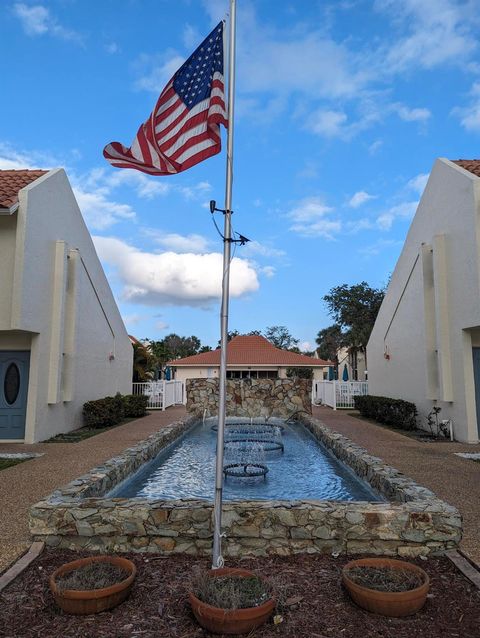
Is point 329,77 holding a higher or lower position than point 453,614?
higher

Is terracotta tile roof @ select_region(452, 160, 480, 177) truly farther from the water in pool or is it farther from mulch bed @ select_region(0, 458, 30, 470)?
mulch bed @ select_region(0, 458, 30, 470)

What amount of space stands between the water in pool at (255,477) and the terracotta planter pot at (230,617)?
292 cm

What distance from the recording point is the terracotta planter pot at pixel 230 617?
10.6 feet

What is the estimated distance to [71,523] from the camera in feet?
16.0

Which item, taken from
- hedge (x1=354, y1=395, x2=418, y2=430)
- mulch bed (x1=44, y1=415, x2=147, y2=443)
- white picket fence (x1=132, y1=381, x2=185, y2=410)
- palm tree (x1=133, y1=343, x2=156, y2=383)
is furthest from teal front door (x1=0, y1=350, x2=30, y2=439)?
palm tree (x1=133, y1=343, x2=156, y2=383)

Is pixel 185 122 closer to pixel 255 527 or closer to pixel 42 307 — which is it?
pixel 255 527

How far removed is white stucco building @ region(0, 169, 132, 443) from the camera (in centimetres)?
1112

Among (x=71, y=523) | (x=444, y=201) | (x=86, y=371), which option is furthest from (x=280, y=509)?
(x=86, y=371)

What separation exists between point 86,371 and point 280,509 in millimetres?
12189

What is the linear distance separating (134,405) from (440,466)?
1329cm

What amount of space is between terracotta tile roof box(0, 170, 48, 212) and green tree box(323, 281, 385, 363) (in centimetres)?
3359

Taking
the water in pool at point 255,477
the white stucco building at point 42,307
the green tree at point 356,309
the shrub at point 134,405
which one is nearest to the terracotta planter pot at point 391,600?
the water in pool at point 255,477

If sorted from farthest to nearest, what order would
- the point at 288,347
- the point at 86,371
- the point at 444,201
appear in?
the point at 288,347, the point at 86,371, the point at 444,201

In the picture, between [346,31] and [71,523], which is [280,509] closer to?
[71,523]
